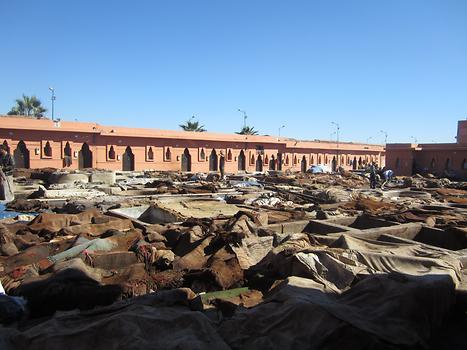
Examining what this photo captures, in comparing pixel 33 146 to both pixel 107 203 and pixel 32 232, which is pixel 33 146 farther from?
pixel 32 232

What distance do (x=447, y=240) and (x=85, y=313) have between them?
Result: 722cm

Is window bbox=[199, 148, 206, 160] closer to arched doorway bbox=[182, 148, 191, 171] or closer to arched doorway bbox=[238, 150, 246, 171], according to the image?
arched doorway bbox=[182, 148, 191, 171]

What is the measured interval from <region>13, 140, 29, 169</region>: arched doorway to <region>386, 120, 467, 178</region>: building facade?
3360 centimetres

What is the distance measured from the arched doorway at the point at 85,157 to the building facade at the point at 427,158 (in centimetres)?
2938

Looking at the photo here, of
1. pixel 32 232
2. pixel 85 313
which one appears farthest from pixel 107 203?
pixel 85 313

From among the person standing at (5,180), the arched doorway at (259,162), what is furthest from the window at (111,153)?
the person standing at (5,180)

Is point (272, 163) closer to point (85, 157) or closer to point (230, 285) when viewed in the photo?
point (85, 157)

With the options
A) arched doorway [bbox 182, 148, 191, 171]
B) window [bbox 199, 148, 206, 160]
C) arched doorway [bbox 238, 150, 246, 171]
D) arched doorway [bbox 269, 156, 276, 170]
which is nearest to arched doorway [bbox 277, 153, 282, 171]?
arched doorway [bbox 269, 156, 276, 170]

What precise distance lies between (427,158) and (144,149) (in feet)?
90.8

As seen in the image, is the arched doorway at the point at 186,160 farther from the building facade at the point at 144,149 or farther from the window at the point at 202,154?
the window at the point at 202,154

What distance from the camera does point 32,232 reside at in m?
8.12

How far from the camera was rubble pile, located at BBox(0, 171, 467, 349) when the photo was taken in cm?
333

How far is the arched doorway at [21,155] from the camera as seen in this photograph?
91.3ft

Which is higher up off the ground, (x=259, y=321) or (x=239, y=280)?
(x=259, y=321)
